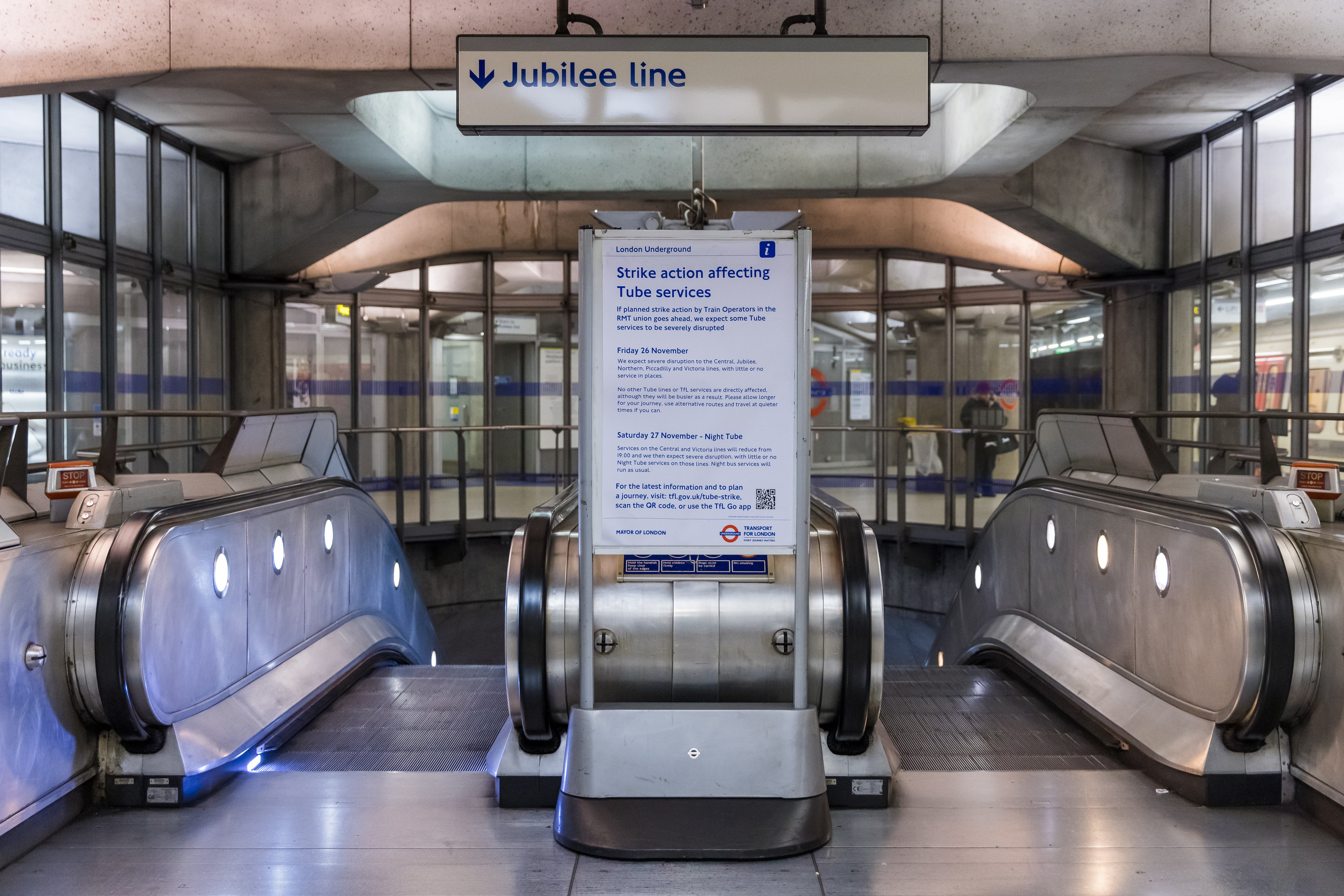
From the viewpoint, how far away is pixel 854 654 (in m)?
3.82

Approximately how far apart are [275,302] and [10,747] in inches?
403

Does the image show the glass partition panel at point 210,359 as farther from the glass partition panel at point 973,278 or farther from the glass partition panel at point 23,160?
the glass partition panel at point 973,278

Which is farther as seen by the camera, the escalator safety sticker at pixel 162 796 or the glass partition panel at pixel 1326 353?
the glass partition panel at pixel 1326 353

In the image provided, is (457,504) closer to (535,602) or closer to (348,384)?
(348,384)

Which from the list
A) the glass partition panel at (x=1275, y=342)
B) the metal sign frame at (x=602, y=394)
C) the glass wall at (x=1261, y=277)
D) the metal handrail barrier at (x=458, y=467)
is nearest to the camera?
the metal sign frame at (x=602, y=394)

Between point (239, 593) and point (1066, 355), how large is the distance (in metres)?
11.1

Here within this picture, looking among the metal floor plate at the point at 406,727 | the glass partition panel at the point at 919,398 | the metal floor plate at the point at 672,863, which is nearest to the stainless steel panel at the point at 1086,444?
the metal floor plate at the point at 672,863

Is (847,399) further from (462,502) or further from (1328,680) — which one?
(1328,680)

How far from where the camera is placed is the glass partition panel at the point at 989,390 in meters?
13.3

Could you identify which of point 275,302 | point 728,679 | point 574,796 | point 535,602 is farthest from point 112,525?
point 275,302

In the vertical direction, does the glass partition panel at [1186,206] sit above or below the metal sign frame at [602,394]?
above

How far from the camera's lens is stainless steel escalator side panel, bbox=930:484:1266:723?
12.5 ft

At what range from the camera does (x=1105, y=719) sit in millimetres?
4605

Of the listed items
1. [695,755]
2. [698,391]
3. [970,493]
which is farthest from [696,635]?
[970,493]
